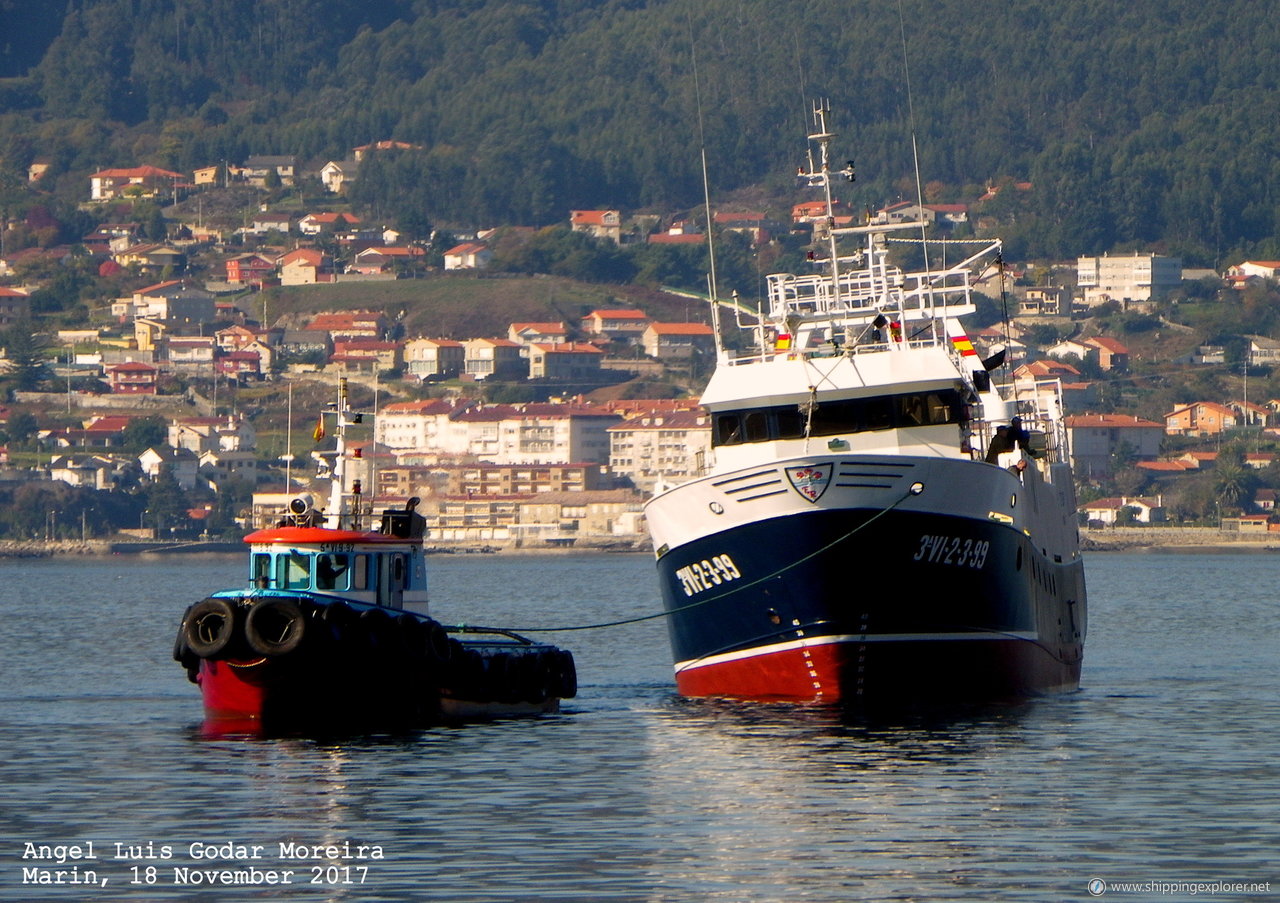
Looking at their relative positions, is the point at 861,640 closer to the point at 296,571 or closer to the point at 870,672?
the point at 870,672

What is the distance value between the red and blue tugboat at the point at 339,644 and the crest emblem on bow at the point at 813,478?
6.95 meters

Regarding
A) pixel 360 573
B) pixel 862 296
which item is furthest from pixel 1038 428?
pixel 360 573

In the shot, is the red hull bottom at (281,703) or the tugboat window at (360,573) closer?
Result: the red hull bottom at (281,703)

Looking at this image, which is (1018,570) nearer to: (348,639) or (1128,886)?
(348,639)

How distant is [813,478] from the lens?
43.4m

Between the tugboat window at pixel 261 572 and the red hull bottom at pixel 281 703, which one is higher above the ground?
the tugboat window at pixel 261 572

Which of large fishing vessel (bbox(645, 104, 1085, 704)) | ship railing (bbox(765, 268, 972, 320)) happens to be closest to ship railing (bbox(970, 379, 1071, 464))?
large fishing vessel (bbox(645, 104, 1085, 704))

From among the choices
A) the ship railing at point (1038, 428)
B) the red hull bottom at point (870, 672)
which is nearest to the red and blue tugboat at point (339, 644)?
the red hull bottom at point (870, 672)

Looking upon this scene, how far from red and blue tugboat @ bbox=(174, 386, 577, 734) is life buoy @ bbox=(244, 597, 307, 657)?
0.02 meters

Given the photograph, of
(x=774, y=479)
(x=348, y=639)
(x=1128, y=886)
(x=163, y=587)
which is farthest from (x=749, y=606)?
(x=163, y=587)

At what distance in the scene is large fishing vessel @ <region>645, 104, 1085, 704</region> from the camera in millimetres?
43688

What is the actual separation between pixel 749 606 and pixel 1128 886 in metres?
17.1

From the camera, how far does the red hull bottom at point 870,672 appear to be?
44.2 metres

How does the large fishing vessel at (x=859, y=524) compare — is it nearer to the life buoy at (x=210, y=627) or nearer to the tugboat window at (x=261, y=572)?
the tugboat window at (x=261, y=572)
